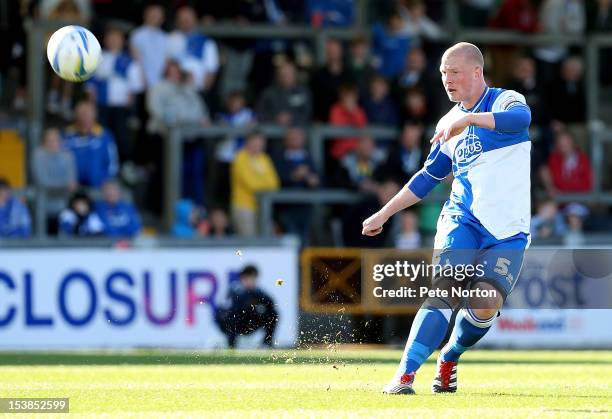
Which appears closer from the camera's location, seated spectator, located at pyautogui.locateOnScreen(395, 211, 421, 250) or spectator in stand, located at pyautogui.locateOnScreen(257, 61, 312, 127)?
seated spectator, located at pyautogui.locateOnScreen(395, 211, 421, 250)

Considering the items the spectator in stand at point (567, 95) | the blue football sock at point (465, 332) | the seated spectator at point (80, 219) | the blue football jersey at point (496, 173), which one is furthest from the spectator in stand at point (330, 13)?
the blue football sock at point (465, 332)

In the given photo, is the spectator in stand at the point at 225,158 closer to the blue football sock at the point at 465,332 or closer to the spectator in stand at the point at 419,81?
the spectator in stand at the point at 419,81

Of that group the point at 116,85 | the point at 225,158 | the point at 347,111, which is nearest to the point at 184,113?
the point at 225,158

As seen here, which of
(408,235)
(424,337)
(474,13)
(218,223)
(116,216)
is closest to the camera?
(424,337)

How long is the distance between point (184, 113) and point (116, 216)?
1987mm

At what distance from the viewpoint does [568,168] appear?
19219 mm

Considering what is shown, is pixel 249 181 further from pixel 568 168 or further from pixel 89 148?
pixel 568 168

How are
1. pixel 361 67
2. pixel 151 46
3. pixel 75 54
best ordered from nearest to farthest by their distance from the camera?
pixel 75 54 < pixel 151 46 < pixel 361 67

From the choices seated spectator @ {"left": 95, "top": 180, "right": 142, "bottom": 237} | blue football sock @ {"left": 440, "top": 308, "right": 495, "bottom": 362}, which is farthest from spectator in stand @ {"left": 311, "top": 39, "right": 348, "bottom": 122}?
blue football sock @ {"left": 440, "top": 308, "right": 495, "bottom": 362}

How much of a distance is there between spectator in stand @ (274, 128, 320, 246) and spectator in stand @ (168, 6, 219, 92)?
1602 mm

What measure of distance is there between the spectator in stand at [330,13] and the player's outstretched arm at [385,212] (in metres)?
10.9

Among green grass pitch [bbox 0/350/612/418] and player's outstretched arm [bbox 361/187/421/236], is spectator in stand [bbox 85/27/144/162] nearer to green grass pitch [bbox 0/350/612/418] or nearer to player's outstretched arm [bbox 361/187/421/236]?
green grass pitch [bbox 0/350/612/418]

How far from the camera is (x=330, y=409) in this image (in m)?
8.45

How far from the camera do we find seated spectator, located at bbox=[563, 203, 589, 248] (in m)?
17.4
